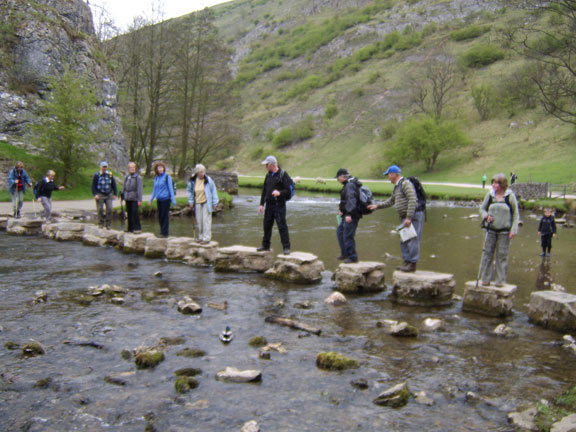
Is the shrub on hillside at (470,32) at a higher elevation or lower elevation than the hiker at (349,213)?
higher

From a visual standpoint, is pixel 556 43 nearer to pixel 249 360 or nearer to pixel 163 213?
pixel 163 213

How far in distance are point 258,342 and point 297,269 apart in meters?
3.71

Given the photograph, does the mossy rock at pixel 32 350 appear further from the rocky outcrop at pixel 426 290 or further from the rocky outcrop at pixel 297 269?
the rocky outcrop at pixel 426 290

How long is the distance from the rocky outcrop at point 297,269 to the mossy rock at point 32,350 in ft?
17.4

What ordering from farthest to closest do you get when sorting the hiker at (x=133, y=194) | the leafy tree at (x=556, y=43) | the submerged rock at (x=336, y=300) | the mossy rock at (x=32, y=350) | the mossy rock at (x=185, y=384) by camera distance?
the leafy tree at (x=556, y=43) < the hiker at (x=133, y=194) < the submerged rock at (x=336, y=300) < the mossy rock at (x=32, y=350) < the mossy rock at (x=185, y=384)

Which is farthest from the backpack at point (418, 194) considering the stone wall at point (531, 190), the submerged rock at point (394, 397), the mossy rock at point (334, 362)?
the stone wall at point (531, 190)

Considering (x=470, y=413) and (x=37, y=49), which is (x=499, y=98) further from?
(x=470, y=413)

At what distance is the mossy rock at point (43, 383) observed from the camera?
16.8 feet

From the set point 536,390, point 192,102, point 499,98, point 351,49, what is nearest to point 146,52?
point 192,102

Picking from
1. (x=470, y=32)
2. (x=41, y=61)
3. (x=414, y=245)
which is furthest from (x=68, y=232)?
(x=470, y=32)

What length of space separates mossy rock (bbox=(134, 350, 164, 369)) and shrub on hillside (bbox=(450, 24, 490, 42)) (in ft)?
346

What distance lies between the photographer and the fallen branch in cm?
694

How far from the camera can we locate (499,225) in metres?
7.96

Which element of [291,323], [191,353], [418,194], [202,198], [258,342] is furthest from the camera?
Answer: [202,198]
